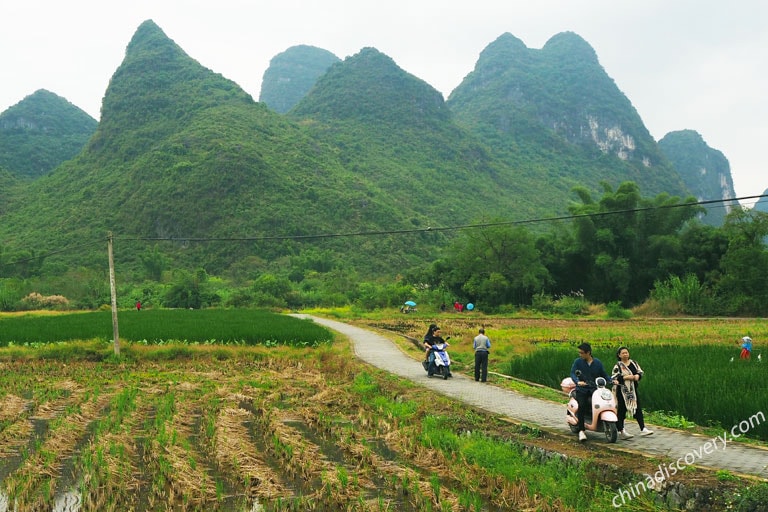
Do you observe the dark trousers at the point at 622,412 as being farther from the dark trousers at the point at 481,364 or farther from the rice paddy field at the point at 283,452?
the dark trousers at the point at 481,364

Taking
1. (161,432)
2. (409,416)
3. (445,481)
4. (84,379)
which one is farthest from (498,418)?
(84,379)

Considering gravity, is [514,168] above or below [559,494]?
above

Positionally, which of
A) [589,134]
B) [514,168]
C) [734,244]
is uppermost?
[589,134]

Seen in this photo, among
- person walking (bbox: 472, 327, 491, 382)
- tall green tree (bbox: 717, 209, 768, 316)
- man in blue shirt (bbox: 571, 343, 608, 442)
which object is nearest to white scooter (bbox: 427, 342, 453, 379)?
person walking (bbox: 472, 327, 491, 382)

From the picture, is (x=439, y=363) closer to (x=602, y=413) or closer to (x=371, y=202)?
(x=602, y=413)

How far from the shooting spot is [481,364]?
13.3 metres

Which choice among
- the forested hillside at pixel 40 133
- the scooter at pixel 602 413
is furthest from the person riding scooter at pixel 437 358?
the forested hillside at pixel 40 133

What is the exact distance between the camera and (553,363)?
13.3m

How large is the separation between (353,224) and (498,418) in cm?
7040

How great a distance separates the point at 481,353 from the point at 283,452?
20.9ft

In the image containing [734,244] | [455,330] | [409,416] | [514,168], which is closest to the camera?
[409,416]

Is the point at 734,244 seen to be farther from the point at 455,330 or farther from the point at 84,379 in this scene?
the point at 84,379

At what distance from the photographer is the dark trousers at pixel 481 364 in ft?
43.3

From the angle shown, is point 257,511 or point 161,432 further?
point 161,432
